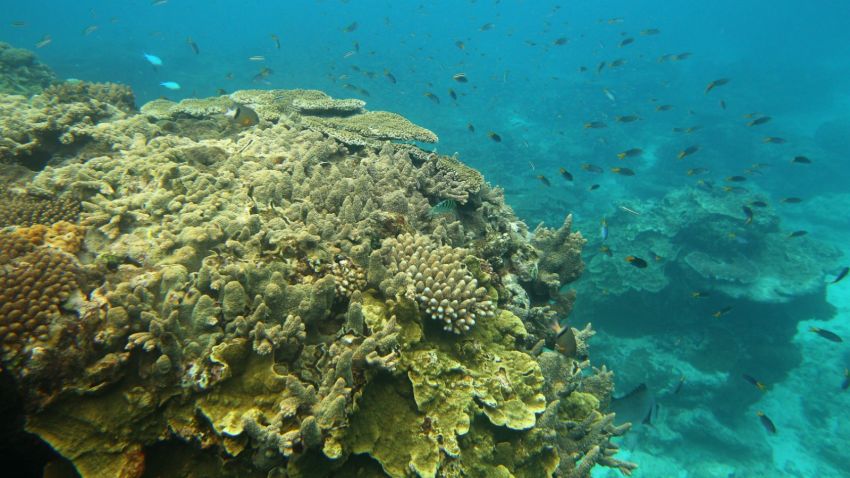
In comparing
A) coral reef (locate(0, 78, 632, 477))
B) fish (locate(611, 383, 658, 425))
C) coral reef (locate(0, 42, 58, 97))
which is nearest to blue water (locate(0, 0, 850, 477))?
fish (locate(611, 383, 658, 425))

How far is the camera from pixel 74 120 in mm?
6332

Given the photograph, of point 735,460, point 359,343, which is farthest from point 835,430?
point 359,343

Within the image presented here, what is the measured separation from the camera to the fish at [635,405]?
5645 mm

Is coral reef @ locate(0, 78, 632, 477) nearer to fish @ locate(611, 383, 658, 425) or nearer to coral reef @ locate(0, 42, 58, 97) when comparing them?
fish @ locate(611, 383, 658, 425)

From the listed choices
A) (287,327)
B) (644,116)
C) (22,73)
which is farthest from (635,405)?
(644,116)

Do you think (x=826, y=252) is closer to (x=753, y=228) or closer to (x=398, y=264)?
(x=753, y=228)

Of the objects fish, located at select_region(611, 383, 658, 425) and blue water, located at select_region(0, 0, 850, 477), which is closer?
fish, located at select_region(611, 383, 658, 425)

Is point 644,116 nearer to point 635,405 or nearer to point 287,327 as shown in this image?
point 635,405

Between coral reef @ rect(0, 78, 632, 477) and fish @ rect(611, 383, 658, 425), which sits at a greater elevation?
coral reef @ rect(0, 78, 632, 477)

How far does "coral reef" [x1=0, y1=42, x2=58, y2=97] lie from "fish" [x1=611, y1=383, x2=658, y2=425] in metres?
18.1

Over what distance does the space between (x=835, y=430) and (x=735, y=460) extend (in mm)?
4326

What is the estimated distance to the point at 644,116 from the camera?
34438 mm

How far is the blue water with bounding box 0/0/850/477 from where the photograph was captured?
42.6 ft

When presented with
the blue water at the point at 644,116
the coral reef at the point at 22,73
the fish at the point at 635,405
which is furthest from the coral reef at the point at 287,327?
the coral reef at the point at 22,73
